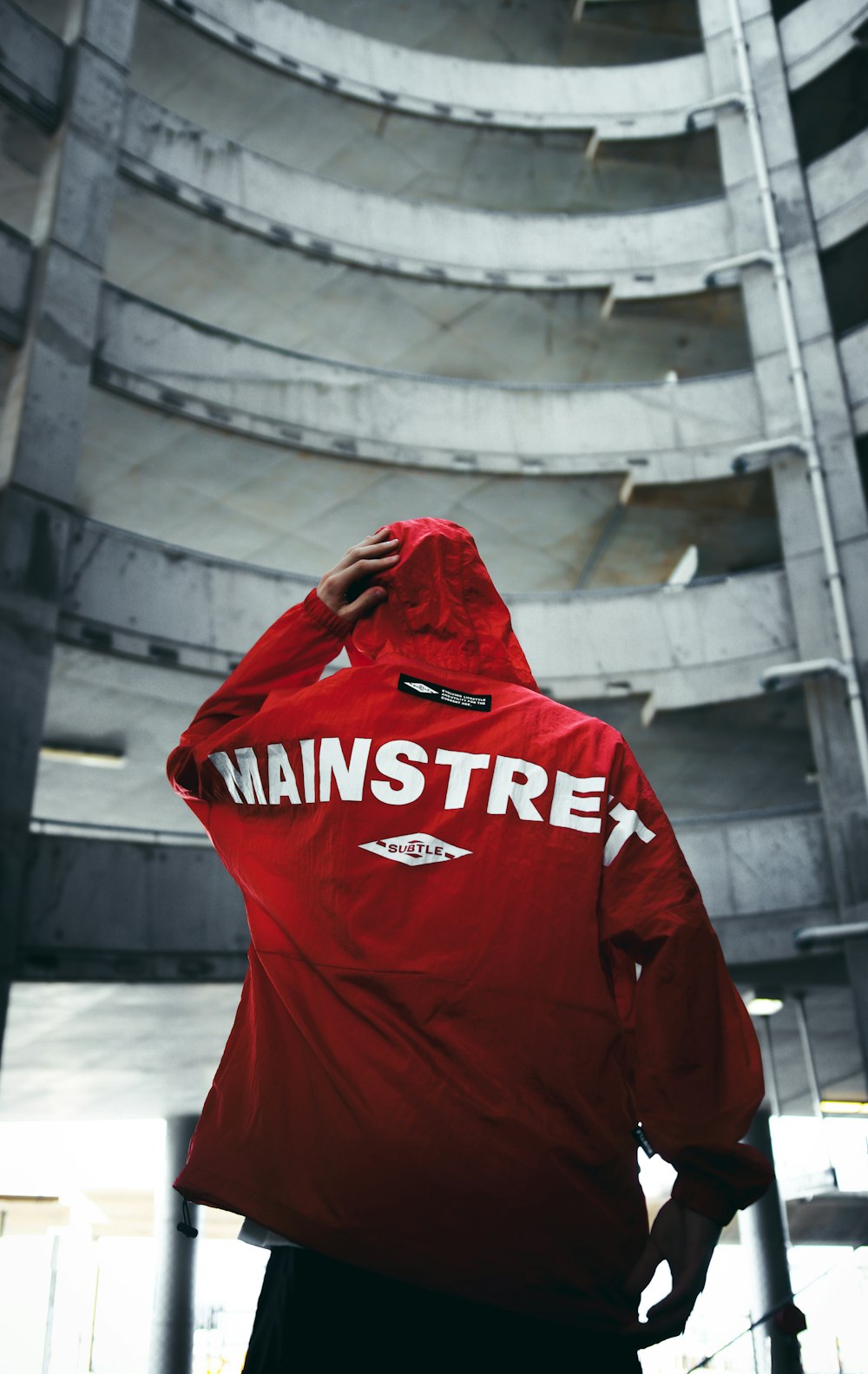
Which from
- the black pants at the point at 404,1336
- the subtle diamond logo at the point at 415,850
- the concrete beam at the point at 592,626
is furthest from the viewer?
the concrete beam at the point at 592,626

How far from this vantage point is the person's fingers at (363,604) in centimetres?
248

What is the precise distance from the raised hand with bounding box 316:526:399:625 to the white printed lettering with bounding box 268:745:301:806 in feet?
1.33

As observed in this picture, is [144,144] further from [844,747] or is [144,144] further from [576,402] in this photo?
[844,747]

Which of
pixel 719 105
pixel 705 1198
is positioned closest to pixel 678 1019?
pixel 705 1198

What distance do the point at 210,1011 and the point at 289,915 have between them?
1218 cm

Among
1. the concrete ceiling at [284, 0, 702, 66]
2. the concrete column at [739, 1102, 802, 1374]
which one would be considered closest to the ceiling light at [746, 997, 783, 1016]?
the concrete column at [739, 1102, 802, 1374]

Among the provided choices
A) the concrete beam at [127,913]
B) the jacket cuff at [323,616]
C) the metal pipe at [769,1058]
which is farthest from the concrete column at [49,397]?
the jacket cuff at [323,616]

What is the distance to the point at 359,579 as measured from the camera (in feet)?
8.20

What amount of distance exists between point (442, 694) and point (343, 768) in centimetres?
28

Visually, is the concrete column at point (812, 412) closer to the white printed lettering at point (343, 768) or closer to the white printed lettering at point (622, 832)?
the white printed lettering at point (622, 832)

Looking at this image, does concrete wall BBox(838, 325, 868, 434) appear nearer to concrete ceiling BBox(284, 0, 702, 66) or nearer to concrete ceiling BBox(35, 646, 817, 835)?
concrete ceiling BBox(35, 646, 817, 835)

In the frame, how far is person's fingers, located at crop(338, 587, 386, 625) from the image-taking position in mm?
2482

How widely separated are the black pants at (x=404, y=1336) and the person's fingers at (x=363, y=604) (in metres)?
1.33

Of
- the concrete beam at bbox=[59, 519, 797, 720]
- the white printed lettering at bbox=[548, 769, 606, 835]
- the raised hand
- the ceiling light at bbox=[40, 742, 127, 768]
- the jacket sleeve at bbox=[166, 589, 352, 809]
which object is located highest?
the concrete beam at bbox=[59, 519, 797, 720]
